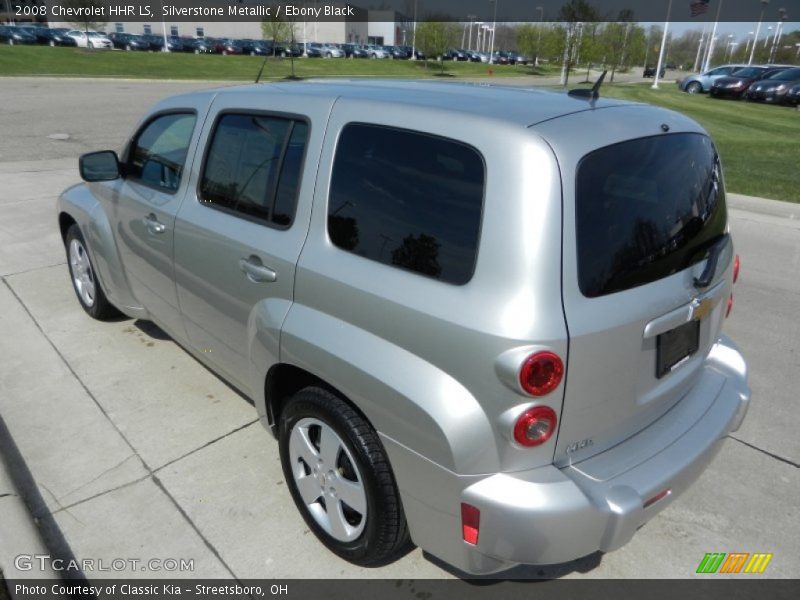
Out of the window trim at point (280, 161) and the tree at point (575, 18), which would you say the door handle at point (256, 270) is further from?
the tree at point (575, 18)

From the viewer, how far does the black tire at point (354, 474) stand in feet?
7.18

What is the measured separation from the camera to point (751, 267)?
247 inches

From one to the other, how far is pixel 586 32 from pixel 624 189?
44.6 meters

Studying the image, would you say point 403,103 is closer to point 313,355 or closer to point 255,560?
point 313,355

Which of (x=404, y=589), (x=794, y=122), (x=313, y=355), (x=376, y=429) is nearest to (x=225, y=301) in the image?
(x=313, y=355)

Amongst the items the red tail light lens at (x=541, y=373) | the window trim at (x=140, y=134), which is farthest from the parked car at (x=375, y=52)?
the red tail light lens at (x=541, y=373)

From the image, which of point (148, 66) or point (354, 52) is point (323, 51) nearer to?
point (354, 52)

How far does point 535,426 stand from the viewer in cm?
188

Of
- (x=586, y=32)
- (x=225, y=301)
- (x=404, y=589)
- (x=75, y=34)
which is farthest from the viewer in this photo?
(x=75, y=34)

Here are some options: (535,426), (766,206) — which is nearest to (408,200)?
(535,426)

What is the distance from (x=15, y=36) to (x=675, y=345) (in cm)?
5698

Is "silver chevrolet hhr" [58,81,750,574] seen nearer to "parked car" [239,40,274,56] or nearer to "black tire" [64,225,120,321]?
"black tire" [64,225,120,321]

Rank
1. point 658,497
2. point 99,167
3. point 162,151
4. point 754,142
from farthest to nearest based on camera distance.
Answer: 1. point 754,142
2. point 99,167
3. point 162,151
4. point 658,497

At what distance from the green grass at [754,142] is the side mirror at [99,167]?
9.34 metres
